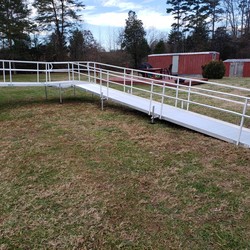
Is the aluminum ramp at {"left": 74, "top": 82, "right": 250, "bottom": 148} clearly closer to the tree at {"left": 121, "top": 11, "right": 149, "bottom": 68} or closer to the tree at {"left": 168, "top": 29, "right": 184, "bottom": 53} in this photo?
the tree at {"left": 121, "top": 11, "right": 149, "bottom": 68}

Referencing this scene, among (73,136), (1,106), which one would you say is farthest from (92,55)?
(73,136)

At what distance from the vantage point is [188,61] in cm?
2138

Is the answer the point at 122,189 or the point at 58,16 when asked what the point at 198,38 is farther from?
the point at 122,189

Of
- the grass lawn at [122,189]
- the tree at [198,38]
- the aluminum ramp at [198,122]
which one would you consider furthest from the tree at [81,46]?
→ the grass lawn at [122,189]

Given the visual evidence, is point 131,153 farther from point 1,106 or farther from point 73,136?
point 1,106

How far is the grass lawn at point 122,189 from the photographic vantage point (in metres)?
2.38

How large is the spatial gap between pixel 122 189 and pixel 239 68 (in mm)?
21819

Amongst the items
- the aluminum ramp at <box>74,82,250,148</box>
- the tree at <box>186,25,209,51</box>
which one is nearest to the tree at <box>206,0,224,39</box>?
the tree at <box>186,25,209,51</box>

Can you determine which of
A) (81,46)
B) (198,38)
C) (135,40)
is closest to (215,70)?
(81,46)

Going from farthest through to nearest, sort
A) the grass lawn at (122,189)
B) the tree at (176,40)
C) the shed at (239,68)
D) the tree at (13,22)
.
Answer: the tree at (176,40)
the shed at (239,68)
the tree at (13,22)
the grass lawn at (122,189)

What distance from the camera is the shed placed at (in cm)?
2138

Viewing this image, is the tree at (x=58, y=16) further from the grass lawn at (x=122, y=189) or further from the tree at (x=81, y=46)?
the grass lawn at (x=122, y=189)

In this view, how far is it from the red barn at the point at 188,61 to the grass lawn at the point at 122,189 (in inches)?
669

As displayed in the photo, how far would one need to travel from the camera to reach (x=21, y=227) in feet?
8.22
